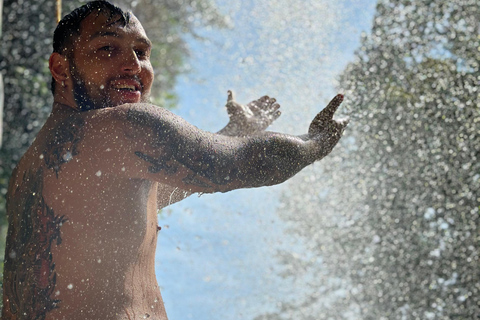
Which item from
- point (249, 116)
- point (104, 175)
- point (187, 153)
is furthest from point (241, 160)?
point (249, 116)

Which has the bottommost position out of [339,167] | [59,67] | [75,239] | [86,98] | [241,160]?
[75,239]

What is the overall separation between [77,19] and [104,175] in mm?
484

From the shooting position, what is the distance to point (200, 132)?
56.3 inches

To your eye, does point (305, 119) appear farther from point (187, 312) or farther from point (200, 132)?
point (200, 132)

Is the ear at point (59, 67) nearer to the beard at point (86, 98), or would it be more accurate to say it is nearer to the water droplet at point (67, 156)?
the beard at point (86, 98)

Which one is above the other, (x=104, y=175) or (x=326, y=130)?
(x=326, y=130)

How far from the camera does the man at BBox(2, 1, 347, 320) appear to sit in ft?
4.58

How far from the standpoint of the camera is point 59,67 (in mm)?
1611

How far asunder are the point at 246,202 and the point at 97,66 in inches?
183

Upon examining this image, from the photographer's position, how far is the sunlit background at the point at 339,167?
420 centimetres

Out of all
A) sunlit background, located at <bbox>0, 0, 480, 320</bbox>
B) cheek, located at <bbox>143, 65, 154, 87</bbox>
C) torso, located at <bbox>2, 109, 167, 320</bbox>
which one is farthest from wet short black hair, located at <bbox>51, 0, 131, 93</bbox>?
sunlit background, located at <bbox>0, 0, 480, 320</bbox>

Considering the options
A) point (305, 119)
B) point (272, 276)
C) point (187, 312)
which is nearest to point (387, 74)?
point (305, 119)

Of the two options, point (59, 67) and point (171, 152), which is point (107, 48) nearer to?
point (59, 67)

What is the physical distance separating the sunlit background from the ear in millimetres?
1708
